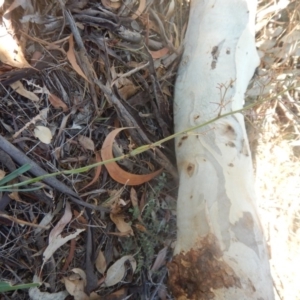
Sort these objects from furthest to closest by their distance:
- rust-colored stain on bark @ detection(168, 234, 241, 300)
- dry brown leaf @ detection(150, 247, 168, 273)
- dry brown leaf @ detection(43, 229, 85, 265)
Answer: dry brown leaf @ detection(150, 247, 168, 273) → dry brown leaf @ detection(43, 229, 85, 265) → rust-colored stain on bark @ detection(168, 234, 241, 300)

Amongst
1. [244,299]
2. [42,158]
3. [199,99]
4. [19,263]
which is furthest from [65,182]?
[244,299]

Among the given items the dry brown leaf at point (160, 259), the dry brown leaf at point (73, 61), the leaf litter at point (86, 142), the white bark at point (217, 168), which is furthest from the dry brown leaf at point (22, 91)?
the dry brown leaf at point (160, 259)

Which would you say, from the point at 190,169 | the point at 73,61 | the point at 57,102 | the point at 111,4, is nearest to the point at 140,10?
the point at 111,4

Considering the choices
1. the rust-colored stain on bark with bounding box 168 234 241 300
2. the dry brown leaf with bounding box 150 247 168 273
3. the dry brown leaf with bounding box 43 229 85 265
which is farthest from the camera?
the dry brown leaf with bounding box 150 247 168 273

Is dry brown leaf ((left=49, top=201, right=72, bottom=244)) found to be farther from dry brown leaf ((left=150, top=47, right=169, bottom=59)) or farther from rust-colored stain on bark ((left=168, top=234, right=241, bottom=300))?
dry brown leaf ((left=150, top=47, right=169, bottom=59))

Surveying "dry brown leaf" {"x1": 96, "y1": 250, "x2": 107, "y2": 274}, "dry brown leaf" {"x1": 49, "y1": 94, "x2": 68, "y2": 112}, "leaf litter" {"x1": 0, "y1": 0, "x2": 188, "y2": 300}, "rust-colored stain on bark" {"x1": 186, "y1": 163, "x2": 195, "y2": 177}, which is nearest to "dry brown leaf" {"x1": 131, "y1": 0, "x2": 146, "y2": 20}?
"leaf litter" {"x1": 0, "y1": 0, "x2": 188, "y2": 300}

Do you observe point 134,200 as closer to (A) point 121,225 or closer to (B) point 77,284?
(A) point 121,225
